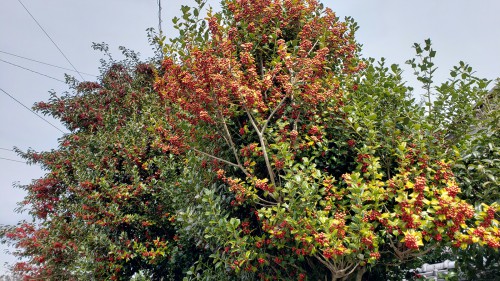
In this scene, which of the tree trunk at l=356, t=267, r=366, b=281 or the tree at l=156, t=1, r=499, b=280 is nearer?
the tree at l=156, t=1, r=499, b=280

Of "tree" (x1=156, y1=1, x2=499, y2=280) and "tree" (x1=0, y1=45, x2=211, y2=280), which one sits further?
"tree" (x1=0, y1=45, x2=211, y2=280)

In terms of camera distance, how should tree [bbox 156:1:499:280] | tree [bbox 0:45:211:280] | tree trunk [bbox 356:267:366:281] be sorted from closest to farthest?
1. tree [bbox 156:1:499:280]
2. tree trunk [bbox 356:267:366:281]
3. tree [bbox 0:45:211:280]

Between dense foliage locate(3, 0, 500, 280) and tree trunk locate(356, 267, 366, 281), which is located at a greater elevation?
dense foliage locate(3, 0, 500, 280)

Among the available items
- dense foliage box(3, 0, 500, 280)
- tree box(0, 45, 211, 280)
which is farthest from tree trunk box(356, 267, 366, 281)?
tree box(0, 45, 211, 280)

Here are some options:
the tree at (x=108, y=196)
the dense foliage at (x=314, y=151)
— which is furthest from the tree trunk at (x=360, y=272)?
the tree at (x=108, y=196)

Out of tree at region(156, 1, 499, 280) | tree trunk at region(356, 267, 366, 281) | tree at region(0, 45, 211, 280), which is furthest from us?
tree at region(0, 45, 211, 280)

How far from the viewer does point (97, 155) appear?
28.4 feet

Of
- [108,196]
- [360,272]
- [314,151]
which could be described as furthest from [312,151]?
[108,196]

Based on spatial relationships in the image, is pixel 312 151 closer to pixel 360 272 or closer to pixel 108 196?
pixel 360 272

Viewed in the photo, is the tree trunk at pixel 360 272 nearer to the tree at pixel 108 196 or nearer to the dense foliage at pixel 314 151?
the dense foliage at pixel 314 151

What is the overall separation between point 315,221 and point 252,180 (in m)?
0.92

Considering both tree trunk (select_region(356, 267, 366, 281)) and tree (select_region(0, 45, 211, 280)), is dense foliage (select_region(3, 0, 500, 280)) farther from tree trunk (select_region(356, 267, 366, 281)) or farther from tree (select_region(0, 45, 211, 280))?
tree (select_region(0, 45, 211, 280))

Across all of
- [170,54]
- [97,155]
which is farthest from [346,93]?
[97,155]

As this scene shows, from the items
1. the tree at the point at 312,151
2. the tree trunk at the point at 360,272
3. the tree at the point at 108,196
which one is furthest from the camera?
the tree at the point at 108,196
